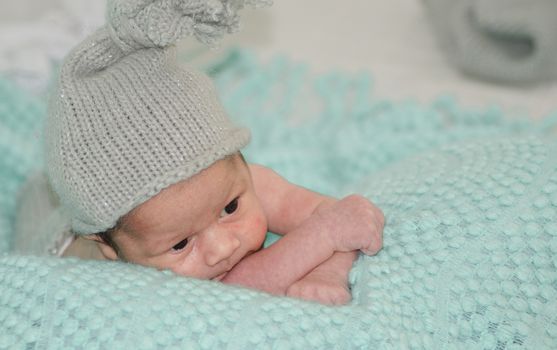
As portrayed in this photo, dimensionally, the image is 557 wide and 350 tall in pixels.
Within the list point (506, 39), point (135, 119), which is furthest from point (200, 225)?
point (506, 39)

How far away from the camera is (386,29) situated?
183 centimetres

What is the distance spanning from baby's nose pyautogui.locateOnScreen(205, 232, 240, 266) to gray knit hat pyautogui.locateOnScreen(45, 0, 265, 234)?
10cm

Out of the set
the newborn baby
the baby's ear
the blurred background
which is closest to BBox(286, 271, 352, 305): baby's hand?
the newborn baby

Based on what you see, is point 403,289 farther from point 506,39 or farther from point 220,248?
point 506,39

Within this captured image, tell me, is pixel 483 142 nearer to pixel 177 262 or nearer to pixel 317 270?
pixel 317 270

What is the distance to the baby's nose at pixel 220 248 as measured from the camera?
0.90 meters

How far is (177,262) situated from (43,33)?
3.10 feet

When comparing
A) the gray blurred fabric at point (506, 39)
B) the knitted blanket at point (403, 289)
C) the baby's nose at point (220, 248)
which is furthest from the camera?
the gray blurred fabric at point (506, 39)

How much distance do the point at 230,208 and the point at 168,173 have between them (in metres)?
0.12

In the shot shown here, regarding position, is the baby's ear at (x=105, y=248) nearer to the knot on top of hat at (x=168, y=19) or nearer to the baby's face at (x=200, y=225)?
the baby's face at (x=200, y=225)

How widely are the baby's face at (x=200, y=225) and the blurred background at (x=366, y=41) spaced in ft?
2.27

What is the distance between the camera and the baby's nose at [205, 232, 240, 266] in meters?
0.90

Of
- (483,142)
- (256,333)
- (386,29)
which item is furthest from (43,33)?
(256,333)

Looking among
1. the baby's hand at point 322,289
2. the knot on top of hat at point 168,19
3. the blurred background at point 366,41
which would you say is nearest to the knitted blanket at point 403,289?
the baby's hand at point 322,289
